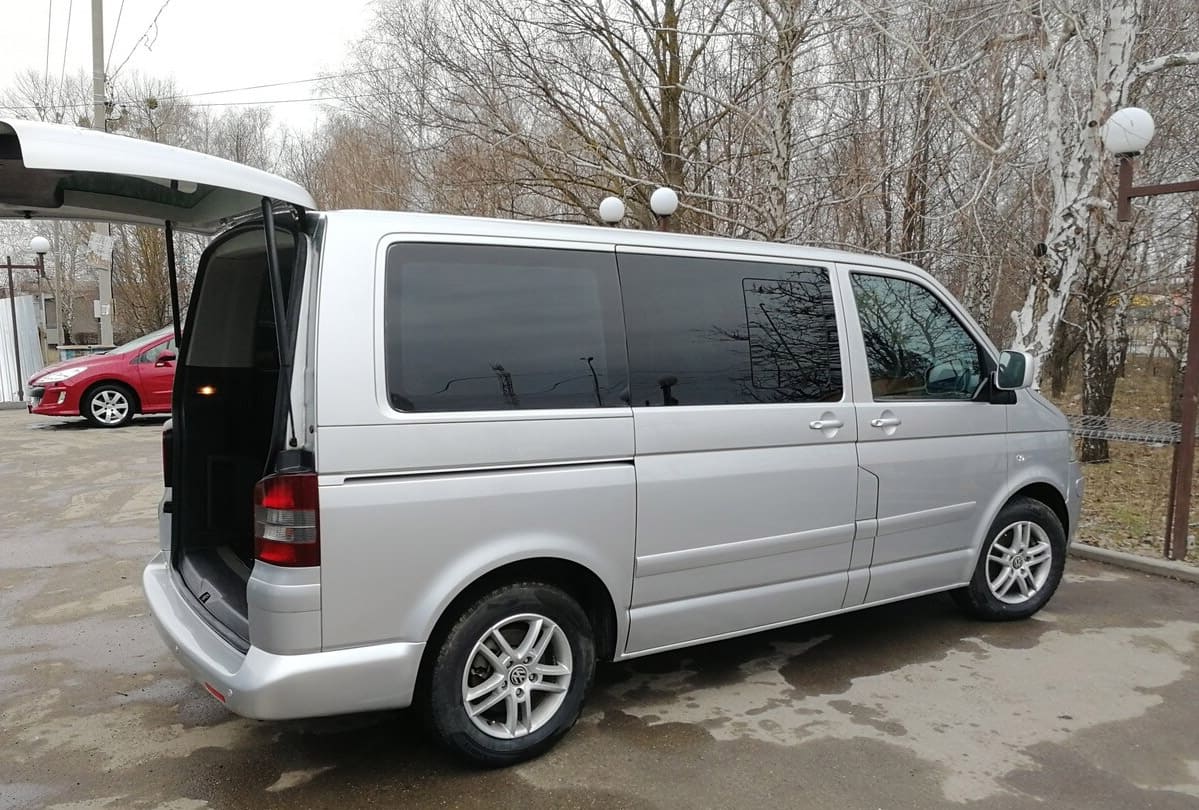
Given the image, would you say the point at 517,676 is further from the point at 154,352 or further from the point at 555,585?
the point at 154,352

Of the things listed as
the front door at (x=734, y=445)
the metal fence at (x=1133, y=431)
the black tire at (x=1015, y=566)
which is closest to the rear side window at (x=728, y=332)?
the front door at (x=734, y=445)

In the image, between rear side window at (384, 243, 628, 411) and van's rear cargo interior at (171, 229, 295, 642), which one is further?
van's rear cargo interior at (171, 229, 295, 642)

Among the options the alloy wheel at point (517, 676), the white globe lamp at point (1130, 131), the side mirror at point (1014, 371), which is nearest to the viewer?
the alloy wheel at point (517, 676)

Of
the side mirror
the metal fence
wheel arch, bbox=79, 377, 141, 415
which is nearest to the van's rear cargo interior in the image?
the side mirror

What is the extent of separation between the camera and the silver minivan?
2.74 m

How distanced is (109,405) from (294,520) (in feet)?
Result: 38.8

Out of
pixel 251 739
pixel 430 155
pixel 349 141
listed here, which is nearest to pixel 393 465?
pixel 251 739

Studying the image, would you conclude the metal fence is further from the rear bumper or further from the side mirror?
the rear bumper

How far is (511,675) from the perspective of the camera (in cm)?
311

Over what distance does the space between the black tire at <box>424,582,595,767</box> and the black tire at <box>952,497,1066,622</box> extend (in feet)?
8.16

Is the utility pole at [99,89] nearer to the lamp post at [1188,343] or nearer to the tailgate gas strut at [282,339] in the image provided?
the tailgate gas strut at [282,339]

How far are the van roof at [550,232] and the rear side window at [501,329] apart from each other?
0.06 metres

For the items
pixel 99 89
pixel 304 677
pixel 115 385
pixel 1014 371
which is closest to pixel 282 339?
pixel 304 677

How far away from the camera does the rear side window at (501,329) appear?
9.55ft
